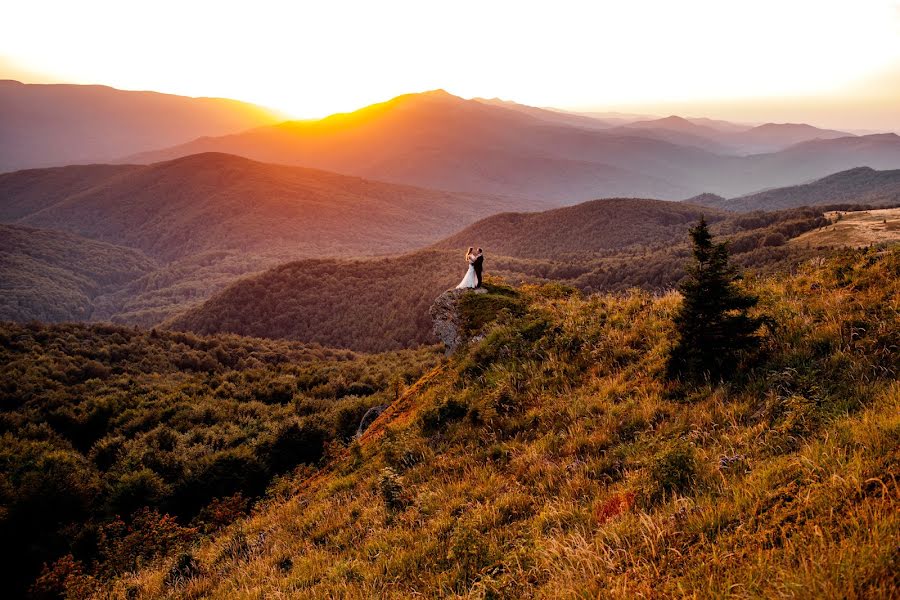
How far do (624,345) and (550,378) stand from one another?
1511 mm

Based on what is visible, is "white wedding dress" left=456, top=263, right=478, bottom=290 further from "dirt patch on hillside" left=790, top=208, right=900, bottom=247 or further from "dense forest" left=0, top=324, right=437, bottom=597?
"dirt patch on hillside" left=790, top=208, right=900, bottom=247

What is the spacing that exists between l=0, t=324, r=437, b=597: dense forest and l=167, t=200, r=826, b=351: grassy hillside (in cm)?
3327

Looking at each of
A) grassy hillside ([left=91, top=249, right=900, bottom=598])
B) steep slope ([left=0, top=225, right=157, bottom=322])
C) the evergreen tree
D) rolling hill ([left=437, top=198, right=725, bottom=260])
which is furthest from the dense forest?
steep slope ([left=0, top=225, right=157, bottom=322])

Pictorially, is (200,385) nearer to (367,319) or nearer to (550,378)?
(550,378)

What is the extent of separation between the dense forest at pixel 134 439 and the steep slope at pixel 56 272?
131 metres

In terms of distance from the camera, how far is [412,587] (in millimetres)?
3988

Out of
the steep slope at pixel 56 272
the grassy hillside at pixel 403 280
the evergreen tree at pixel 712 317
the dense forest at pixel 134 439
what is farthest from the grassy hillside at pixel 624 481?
the steep slope at pixel 56 272

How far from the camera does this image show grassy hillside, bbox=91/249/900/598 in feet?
8.39

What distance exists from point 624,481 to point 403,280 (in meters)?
80.8

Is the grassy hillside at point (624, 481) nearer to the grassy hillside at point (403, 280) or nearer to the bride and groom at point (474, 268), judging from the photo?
the bride and groom at point (474, 268)

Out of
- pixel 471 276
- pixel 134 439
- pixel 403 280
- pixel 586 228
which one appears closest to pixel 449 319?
pixel 471 276

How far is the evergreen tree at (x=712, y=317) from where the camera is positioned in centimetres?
574

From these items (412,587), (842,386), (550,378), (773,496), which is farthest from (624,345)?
(412,587)

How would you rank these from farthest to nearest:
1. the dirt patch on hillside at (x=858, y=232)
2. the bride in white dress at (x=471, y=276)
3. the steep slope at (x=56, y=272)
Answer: the steep slope at (x=56, y=272), the dirt patch on hillside at (x=858, y=232), the bride in white dress at (x=471, y=276)
